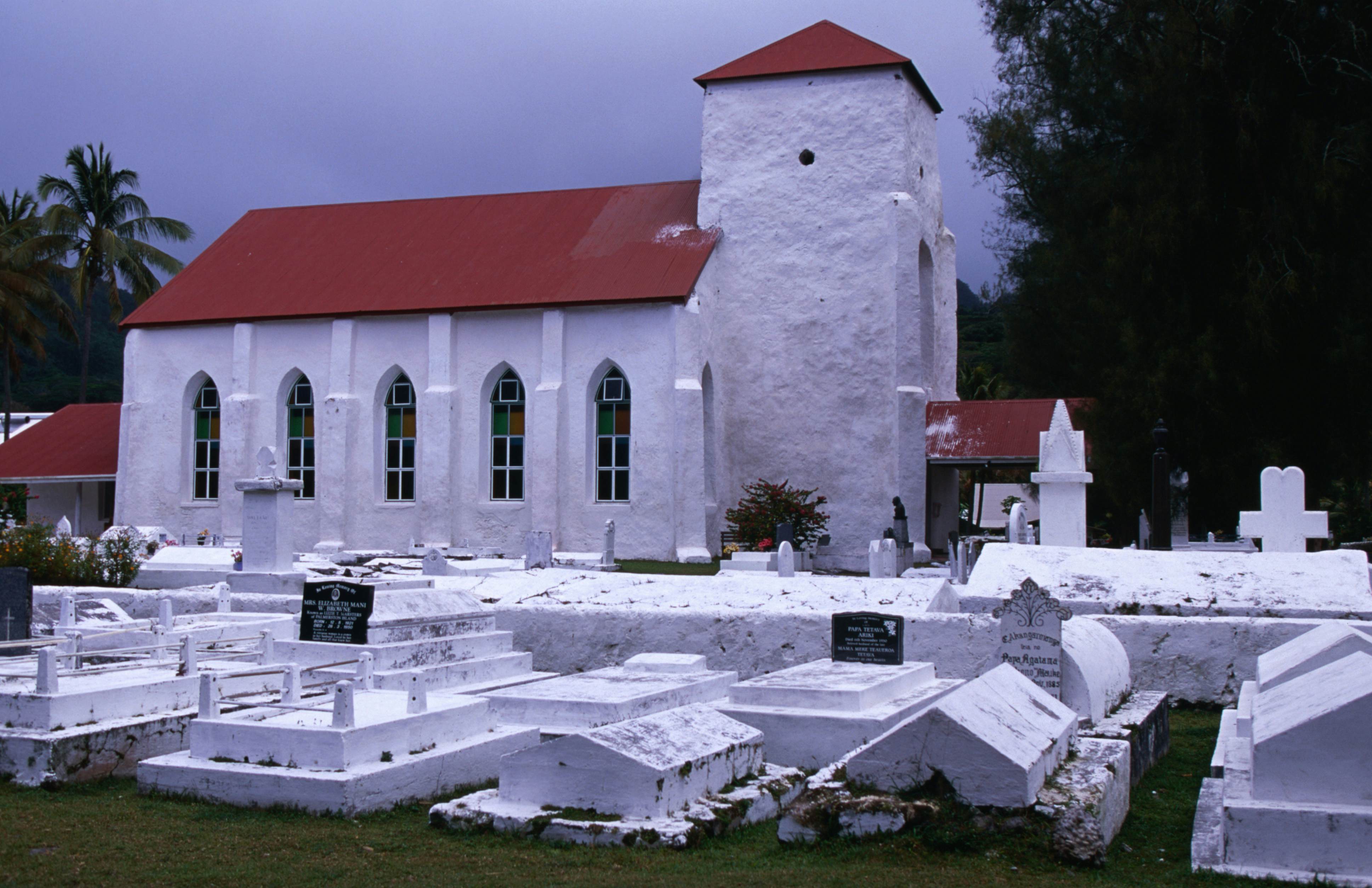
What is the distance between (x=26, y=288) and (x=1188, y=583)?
40.9 metres

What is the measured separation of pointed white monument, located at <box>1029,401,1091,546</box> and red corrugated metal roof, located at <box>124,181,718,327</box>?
1179 centimetres

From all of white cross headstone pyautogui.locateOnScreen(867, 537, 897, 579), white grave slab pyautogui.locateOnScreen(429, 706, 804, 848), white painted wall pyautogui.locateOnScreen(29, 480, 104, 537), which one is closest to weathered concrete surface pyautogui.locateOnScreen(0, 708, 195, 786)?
white grave slab pyautogui.locateOnScreen(429, 706, 804, 848)

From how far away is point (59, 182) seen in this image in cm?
4462

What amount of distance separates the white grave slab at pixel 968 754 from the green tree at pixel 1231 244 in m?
17.1

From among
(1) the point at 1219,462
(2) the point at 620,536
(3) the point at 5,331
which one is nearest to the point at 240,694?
(2) the point at 620,536

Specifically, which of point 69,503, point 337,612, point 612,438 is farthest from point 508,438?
point 337,612

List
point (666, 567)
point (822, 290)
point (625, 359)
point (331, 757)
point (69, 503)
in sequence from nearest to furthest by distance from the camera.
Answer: point (331, 757), point (666, 567), point (625, 359), point (822, 290), point (69, 503)

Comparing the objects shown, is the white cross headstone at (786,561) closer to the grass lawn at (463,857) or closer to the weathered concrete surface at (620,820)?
the weathered concrete surface at (620,820)

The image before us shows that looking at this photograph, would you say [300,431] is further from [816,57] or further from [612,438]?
[816,57]

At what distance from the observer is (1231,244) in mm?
22266

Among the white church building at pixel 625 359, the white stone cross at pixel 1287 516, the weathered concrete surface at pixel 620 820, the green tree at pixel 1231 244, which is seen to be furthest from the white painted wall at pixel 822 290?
the weathered concrete surface at pixel 620 820

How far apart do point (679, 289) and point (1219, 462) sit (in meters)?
11.4

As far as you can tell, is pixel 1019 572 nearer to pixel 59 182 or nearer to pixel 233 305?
pixel 233 305

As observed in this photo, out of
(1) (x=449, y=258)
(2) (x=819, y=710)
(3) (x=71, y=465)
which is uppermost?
(1) (x=449, y=258)
